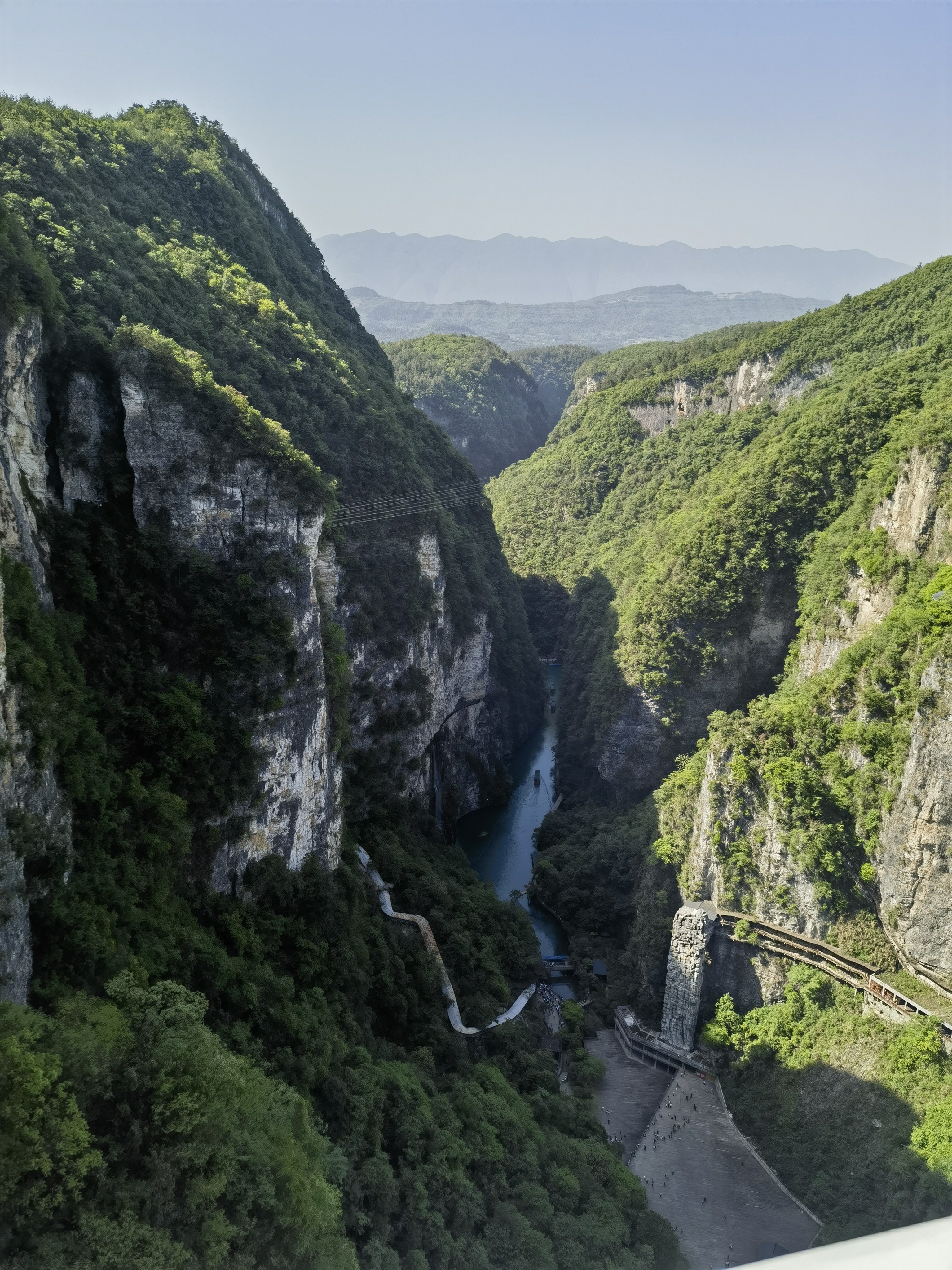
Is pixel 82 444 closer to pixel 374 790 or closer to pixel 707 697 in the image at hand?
pixel 374 790

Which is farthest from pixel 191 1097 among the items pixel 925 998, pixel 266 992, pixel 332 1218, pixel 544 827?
pixel 544 827

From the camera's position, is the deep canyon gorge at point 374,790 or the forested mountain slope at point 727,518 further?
the forested mountain slope at point 727,518

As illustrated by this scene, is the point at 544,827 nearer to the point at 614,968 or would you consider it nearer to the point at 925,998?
the point at 614,968

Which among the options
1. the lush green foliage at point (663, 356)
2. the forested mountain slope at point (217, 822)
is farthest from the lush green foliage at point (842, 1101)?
the lush green foliage at point (663, 356)

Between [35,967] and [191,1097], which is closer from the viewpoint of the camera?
[191,1097]

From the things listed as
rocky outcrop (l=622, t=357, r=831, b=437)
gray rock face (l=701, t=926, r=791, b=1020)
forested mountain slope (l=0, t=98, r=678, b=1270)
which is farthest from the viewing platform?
rocky outcrop (l=622, t=357, r=831, b=437)

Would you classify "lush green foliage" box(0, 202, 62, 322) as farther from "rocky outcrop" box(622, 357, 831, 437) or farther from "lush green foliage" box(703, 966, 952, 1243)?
"rocky outcrop" box(622, 357, 831, 437)

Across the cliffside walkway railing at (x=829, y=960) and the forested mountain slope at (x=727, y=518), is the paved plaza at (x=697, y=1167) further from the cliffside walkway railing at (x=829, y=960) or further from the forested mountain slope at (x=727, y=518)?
the forested mountain slope at (x=727, y=518)
